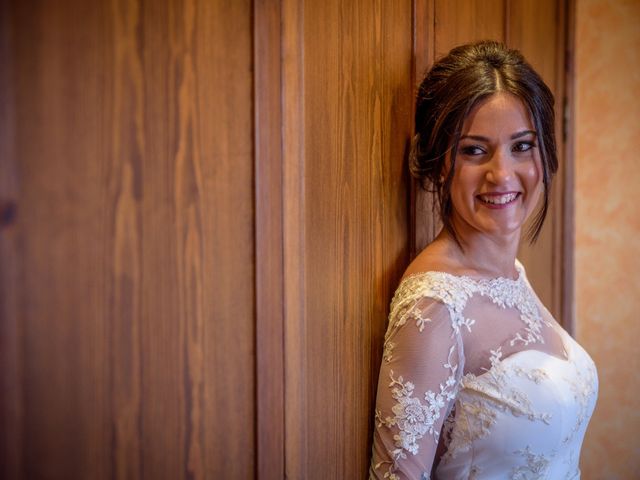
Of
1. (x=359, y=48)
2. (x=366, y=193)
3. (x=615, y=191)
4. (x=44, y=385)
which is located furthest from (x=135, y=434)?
(x=615, y=191)

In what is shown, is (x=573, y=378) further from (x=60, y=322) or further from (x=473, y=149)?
(x=60, y=322)

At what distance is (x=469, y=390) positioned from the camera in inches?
40.5

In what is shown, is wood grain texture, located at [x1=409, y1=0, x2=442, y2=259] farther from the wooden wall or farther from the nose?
the nose

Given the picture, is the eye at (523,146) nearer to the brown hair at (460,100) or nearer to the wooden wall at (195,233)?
the brown hair at (460,100)

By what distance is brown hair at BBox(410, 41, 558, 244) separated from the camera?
3.52 ft

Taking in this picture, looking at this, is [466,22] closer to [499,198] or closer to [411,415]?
[499,198]

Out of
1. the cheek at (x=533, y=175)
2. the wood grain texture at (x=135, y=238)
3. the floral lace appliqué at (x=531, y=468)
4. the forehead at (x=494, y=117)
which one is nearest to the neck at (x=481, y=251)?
the cheek at (x=533, y=175)

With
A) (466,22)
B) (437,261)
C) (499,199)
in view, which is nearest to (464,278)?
(437,261)

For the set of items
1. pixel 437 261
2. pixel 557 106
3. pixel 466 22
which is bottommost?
pixel 437 261

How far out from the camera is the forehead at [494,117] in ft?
3.51

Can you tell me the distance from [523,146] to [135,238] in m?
0.83

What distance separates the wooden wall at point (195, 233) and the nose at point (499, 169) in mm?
203

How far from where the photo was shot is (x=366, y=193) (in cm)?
109

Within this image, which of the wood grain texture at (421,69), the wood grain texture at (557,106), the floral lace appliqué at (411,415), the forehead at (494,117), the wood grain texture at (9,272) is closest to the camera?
the wood grain texture at (9,272)
